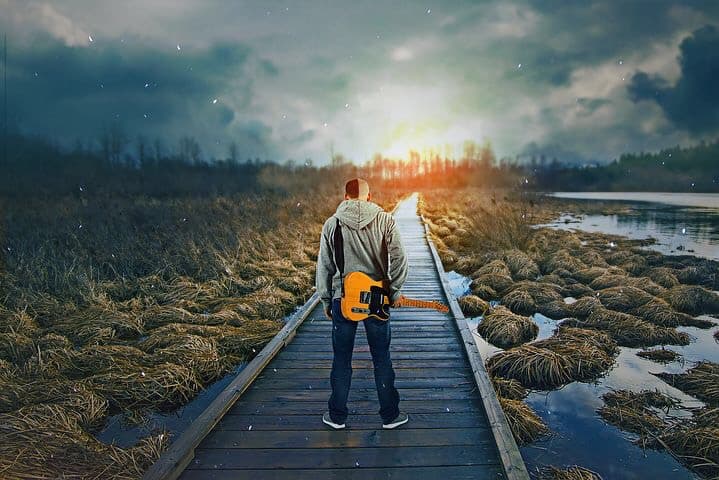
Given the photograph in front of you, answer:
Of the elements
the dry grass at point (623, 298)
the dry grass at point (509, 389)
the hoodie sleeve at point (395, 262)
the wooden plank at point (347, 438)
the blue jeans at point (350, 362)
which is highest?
the hoodie sleeve at point (395, 262)

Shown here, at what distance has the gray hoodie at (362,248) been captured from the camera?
3328 millimetres

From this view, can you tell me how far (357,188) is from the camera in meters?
3.38

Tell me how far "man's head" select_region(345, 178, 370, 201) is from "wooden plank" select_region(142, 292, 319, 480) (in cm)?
214

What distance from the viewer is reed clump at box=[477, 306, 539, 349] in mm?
7047

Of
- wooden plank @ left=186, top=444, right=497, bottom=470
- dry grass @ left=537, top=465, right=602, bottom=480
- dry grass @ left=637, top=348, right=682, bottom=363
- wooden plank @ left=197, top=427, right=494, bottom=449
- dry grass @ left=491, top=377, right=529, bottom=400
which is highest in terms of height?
wooden plank @ left=197, top=427, right=494, bottom=449

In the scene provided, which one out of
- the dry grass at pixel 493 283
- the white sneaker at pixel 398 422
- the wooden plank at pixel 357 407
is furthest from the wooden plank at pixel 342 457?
the dry grass at pixel 493 283

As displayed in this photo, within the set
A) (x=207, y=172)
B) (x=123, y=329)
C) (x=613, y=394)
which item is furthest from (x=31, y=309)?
(x=207, y=172)

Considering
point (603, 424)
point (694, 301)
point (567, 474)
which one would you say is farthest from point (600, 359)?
point (694, 301)

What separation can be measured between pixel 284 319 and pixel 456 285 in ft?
15.6

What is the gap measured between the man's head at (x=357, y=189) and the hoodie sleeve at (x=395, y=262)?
0.91ft

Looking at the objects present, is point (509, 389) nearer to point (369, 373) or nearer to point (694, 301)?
point (369, 373)

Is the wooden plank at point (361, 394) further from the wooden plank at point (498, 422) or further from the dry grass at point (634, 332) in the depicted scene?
the dry grass at point (634, 332)

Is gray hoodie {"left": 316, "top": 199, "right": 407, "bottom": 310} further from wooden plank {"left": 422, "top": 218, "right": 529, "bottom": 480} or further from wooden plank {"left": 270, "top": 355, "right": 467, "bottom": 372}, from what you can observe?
wooden plank {"left": 270, "top": 355, "right": 467, "bottom": 372}

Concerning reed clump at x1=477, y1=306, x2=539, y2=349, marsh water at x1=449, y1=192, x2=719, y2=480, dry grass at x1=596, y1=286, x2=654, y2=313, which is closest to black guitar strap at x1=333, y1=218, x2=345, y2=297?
marsh water at x1=449, y1=192, x2=719, y2=480
